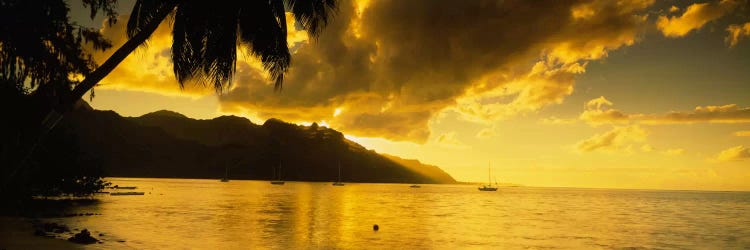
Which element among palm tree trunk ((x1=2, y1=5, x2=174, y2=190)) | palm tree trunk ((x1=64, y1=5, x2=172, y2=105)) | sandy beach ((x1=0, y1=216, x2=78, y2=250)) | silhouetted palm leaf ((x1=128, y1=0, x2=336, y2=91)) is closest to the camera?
palm tree trunk ((x1=2, y1=5, x2=174, y2=190))

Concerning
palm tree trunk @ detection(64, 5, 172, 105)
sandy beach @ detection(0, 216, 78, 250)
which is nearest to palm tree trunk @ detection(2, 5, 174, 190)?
palm tree trunk @ detection(64, 5, 172, 105)

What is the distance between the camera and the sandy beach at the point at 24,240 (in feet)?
79.1

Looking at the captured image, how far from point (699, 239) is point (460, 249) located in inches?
A: 1279

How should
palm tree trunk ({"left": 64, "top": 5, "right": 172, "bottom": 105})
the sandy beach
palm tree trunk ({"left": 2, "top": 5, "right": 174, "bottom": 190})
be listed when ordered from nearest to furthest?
palm tree trunk ({"left": 2, "top": 5, "right": 174, "bottom": 190}) → palm tree trunk ({"left": 64, "top": 5, "right": 172, "bottom": 105}) → the sandy beach

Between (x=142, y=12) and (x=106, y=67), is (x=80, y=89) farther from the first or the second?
(x=142, y=12)

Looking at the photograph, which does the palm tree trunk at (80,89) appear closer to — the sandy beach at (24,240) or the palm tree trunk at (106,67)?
the palm tree trunk at (106,67)

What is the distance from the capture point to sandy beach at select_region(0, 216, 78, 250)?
24109 millimetres

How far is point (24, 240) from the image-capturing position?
26188 millimetres

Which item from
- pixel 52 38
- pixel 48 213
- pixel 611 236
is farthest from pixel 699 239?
pixel 48 213

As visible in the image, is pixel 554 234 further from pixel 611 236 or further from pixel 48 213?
pixel 48 213

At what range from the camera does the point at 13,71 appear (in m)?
11.0

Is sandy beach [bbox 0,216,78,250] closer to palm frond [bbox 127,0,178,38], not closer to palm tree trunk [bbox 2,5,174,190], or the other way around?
palm frond [bbox 127,0,178,38]

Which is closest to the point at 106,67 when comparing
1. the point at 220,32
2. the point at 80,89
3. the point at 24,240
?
the point at 80,89

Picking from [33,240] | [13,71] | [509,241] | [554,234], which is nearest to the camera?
[13,71]
